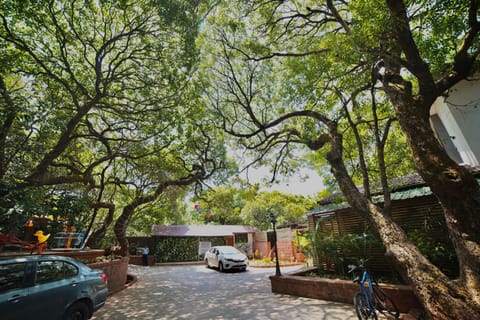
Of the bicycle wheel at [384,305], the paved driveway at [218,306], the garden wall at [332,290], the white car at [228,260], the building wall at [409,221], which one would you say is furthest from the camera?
the white car at [228,260]

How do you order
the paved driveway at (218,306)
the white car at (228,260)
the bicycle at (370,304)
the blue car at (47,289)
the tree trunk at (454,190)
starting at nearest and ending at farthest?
the blue car at (47,289) → the tree trunk at (454,190) → the bicycle at (370,304) → the paved driveway at (218,306) → the white car at (228,260)

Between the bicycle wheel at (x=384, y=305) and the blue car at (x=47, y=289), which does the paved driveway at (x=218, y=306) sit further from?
the blue car at (x=47, y=289)

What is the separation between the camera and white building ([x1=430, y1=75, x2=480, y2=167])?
22.4 feet

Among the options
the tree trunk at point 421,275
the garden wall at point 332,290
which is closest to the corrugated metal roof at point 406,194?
the tree trunk at point 421,275

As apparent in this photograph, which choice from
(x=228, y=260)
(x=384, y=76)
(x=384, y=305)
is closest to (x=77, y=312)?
(x=384, y=305)

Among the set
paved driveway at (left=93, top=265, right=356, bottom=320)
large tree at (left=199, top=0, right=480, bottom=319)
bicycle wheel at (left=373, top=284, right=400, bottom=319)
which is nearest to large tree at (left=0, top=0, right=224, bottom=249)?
large tree at (left=199, top=0, right=480, bottom=319)

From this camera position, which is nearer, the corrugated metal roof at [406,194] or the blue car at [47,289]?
the blue car at [47,289]

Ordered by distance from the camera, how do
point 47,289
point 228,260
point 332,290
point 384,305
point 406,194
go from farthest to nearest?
point 228,260 < point 406,194 < point 332,290 < point 384,305 < point 47,289

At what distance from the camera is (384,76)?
4949 mm

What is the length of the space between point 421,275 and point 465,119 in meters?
6.12

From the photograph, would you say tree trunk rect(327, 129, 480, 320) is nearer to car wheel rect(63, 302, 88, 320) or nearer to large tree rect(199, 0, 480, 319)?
large tree rect(199, 0, 480, 319)

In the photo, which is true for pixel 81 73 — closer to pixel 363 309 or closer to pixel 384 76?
pixel 384 76

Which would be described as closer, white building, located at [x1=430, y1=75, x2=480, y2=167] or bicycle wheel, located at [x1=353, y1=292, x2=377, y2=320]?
bicycle wheel, located at [x1=353, y1=292, x2=377, y2=320]

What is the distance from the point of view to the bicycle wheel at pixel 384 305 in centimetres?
404
